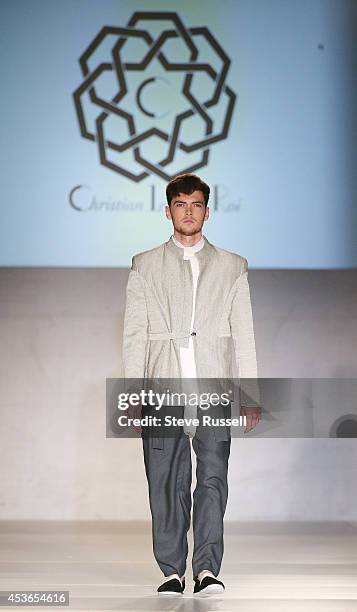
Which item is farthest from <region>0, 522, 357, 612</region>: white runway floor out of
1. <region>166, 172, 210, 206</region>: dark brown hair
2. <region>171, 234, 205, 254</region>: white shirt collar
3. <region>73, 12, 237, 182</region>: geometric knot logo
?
<region>73, 12, 237, 182</region>: geometric knot logo

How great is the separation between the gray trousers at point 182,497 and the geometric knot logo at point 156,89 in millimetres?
2123

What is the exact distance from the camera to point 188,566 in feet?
13.7

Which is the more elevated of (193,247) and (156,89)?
(156,89)

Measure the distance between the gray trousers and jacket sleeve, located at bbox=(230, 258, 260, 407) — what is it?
0.13m

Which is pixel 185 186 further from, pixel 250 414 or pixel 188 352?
pixel 250 414

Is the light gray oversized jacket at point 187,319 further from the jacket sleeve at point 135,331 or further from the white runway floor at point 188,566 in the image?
the white runway floor at point 188,566

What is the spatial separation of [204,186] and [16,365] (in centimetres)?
218

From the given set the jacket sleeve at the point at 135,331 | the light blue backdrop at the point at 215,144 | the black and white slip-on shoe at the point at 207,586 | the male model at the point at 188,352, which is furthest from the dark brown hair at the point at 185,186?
the light blue backdrop at the point at 215,144

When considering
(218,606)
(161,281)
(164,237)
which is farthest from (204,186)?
(164,237)

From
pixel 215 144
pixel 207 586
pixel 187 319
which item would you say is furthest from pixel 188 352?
pixel 215 144

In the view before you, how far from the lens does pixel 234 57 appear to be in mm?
5391

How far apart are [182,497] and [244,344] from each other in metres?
0.47

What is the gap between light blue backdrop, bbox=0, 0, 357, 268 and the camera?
536 centimetres

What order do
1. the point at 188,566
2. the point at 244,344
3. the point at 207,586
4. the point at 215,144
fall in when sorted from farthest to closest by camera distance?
the point at 215,144, the point at 188,566, the point at 244,344, the point at 207,586
